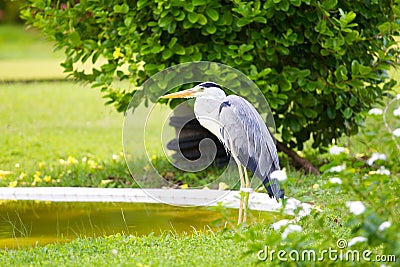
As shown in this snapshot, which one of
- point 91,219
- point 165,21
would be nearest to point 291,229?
point 91,219

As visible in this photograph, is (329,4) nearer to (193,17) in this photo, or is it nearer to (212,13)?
(212,13)

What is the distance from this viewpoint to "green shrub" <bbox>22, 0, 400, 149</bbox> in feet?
18.5

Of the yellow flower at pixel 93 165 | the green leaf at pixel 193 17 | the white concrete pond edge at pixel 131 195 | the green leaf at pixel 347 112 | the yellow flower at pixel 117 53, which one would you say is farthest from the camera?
the yellow flower at pixel 93 165

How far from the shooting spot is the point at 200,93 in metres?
4.55

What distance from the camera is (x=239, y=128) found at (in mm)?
4477

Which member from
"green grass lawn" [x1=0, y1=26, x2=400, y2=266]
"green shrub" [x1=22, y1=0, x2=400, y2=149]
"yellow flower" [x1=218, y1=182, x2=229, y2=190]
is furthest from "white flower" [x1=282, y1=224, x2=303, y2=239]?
"green shrub" [x1=22, y1=0, x2=400, y2=149]

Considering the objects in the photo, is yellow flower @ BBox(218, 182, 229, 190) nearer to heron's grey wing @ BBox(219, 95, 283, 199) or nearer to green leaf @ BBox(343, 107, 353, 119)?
heron's grey wing @ BBox(219, 95, 283, 199)

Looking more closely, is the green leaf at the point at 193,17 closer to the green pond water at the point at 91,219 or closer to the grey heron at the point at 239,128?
the grey heron at the point at 239,128

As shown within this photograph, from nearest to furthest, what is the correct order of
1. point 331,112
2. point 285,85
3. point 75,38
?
point 285,85 → point 75,38 → point 331,112

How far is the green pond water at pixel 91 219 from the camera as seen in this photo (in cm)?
453

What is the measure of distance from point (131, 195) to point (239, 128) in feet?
4.12

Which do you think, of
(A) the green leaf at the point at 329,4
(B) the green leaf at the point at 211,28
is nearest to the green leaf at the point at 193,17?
(B) the green leaf at the point at 211,28

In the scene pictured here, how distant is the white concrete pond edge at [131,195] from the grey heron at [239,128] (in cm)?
64

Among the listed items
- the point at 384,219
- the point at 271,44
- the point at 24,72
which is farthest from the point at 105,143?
the point at 24,72
